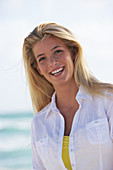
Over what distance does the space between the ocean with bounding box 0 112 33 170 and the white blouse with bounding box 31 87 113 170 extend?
3214 millimetres

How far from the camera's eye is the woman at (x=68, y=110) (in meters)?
3.05

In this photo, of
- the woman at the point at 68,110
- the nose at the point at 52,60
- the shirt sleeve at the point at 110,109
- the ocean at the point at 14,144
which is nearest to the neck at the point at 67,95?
the woman at the point at 68,110

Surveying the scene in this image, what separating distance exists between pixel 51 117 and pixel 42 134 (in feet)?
0.62

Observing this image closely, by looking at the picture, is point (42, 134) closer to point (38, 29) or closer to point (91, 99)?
point (91, 99)

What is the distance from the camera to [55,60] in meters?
3.19

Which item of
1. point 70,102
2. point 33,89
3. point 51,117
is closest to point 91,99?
point 70,102

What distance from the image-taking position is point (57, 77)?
3250 millimetres

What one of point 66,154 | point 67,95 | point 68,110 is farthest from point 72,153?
point 67,95

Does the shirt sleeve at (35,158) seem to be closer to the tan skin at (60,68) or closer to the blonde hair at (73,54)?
the tan skin at (60,68)

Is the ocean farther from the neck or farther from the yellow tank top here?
the yellow tank top

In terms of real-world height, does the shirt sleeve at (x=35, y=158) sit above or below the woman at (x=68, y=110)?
below

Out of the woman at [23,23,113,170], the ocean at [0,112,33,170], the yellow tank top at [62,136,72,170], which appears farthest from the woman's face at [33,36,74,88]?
the ocean at [0,112,33,170]

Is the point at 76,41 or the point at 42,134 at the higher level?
the point at 76,41

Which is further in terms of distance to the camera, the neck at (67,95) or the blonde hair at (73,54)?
the neck at (67,95)
